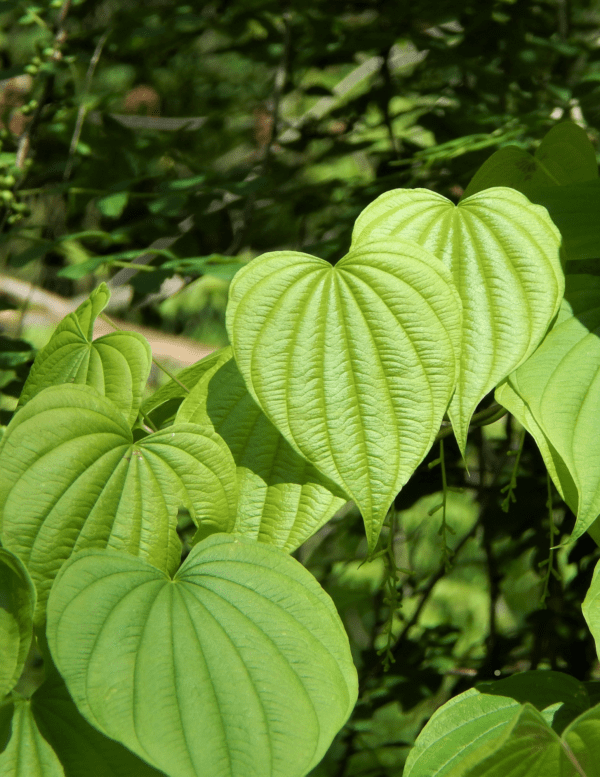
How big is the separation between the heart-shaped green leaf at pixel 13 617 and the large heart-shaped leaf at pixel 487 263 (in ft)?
0.94

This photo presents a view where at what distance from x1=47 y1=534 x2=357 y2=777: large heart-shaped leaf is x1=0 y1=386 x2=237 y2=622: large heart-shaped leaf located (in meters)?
0.03

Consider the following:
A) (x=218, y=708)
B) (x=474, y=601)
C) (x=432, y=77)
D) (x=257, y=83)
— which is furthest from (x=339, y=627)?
(x=257, y=83)

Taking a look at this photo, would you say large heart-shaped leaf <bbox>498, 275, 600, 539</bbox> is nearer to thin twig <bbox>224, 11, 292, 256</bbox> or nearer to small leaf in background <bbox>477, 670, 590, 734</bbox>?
small leaf in background <bbox>477, 670, 590, 734</bbox>

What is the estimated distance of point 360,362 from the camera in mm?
462

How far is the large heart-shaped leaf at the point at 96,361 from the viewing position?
0.52 metres

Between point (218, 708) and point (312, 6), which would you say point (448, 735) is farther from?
point (312, 6)

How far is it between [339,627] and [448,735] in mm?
143

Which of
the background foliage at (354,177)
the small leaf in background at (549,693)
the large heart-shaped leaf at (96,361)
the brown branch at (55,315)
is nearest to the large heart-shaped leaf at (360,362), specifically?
the large heart-shaped leaf at (96,361)

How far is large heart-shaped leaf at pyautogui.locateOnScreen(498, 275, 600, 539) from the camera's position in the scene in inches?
17.1

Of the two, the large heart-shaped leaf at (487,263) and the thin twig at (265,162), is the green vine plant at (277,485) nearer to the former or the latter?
the large heart-shaped leaf at (487,263)

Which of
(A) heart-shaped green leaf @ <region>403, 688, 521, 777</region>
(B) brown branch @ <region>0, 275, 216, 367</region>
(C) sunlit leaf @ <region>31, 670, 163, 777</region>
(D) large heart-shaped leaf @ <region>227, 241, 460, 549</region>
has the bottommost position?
(B) brown branch @ <region>0, 275, 216, 367</region>

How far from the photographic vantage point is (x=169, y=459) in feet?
1.58

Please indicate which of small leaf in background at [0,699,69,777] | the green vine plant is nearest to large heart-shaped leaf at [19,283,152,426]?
the green vine plant

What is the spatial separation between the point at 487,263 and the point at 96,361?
1.02 feet
